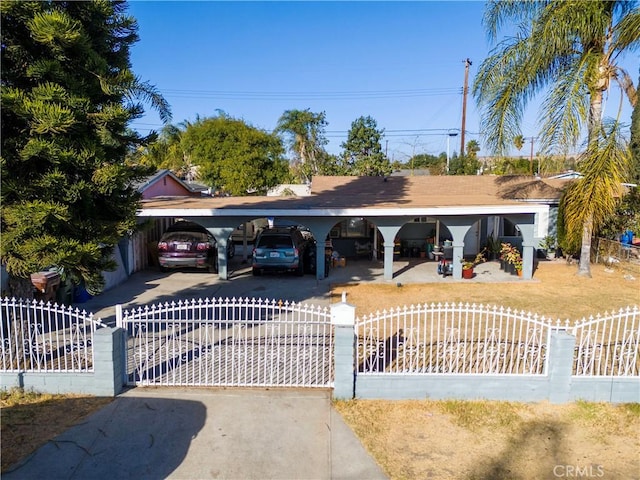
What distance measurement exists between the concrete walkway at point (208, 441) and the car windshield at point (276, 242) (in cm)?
861

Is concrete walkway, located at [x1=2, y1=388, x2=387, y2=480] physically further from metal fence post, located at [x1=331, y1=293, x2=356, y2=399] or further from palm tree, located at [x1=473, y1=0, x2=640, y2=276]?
palm tree, located at [x1=473, y1=0, x2=640, y2=276]

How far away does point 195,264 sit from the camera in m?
15.0

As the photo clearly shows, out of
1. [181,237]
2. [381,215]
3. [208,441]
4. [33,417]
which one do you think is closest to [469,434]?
[208,441]

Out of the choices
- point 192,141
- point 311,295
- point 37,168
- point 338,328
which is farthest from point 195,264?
point 192,141

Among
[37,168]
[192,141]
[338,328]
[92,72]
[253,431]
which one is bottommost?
[253,431]

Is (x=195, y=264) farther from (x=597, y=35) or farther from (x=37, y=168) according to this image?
(x=597, y=35)

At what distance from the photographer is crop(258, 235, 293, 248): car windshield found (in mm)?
14742

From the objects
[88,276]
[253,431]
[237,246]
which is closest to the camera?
[253,431]

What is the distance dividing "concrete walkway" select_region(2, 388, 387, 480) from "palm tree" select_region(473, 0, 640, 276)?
10.4 metres

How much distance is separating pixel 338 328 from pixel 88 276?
12.9 ft

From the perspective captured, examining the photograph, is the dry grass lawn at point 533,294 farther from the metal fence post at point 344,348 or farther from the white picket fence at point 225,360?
the metal fence post at point 344,348

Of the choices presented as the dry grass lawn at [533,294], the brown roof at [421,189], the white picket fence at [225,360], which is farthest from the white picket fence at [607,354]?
the brown roof at [421,189]

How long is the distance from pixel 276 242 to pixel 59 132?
913 centimetres

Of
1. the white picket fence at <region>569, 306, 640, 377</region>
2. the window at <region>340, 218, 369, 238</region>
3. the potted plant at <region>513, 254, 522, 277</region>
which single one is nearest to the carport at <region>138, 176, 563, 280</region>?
the potted plant at <region>513, 254, 522, 277</region>
